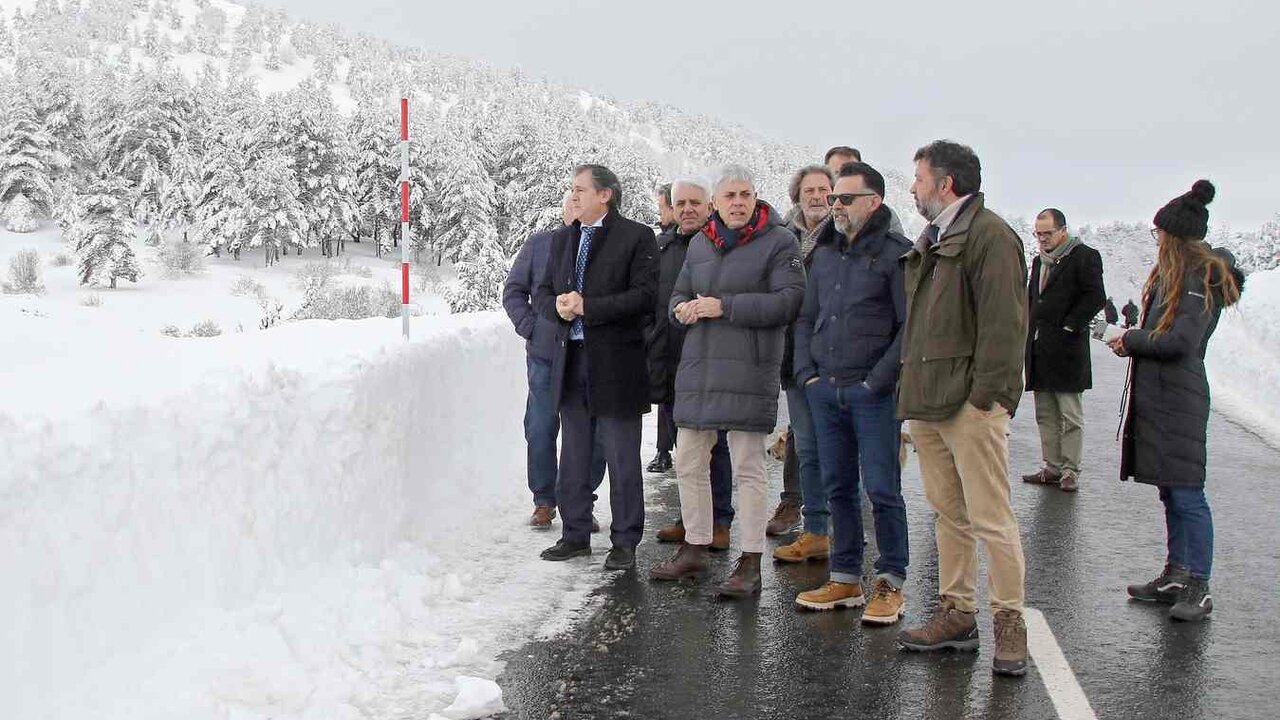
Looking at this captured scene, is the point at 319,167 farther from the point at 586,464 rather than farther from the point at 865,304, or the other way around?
Answer: the point at 865,304

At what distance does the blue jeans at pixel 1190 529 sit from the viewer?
5.44 meters

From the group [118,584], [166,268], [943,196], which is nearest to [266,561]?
[118,584]

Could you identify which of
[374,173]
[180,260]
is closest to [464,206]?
[374,173]

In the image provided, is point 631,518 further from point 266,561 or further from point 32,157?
point 32,157

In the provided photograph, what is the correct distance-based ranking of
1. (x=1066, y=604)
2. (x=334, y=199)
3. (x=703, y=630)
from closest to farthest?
(x=703, y=630), (x=1066, y=604), (x=334, y=199)

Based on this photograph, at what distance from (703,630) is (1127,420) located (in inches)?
99.2

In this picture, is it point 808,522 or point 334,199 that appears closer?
point 808,522

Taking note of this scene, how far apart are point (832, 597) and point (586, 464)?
1.77 meters

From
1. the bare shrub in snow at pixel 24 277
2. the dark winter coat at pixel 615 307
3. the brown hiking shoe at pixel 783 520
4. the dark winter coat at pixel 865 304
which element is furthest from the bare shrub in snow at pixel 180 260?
the dark winter coat at pixel 865 304

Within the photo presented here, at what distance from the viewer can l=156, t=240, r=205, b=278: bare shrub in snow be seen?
6078 cm

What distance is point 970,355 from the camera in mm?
4637

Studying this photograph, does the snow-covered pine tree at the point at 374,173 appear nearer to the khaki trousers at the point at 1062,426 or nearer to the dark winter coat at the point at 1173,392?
the khaki trousers at the point at 1062,426

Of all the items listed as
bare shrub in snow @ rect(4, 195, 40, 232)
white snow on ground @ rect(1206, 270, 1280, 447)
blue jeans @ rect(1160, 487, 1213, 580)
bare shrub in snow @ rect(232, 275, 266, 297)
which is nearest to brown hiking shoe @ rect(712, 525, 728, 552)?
blue jeans @ rect(1160, 487, 1213, 580)

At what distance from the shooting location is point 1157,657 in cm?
483
